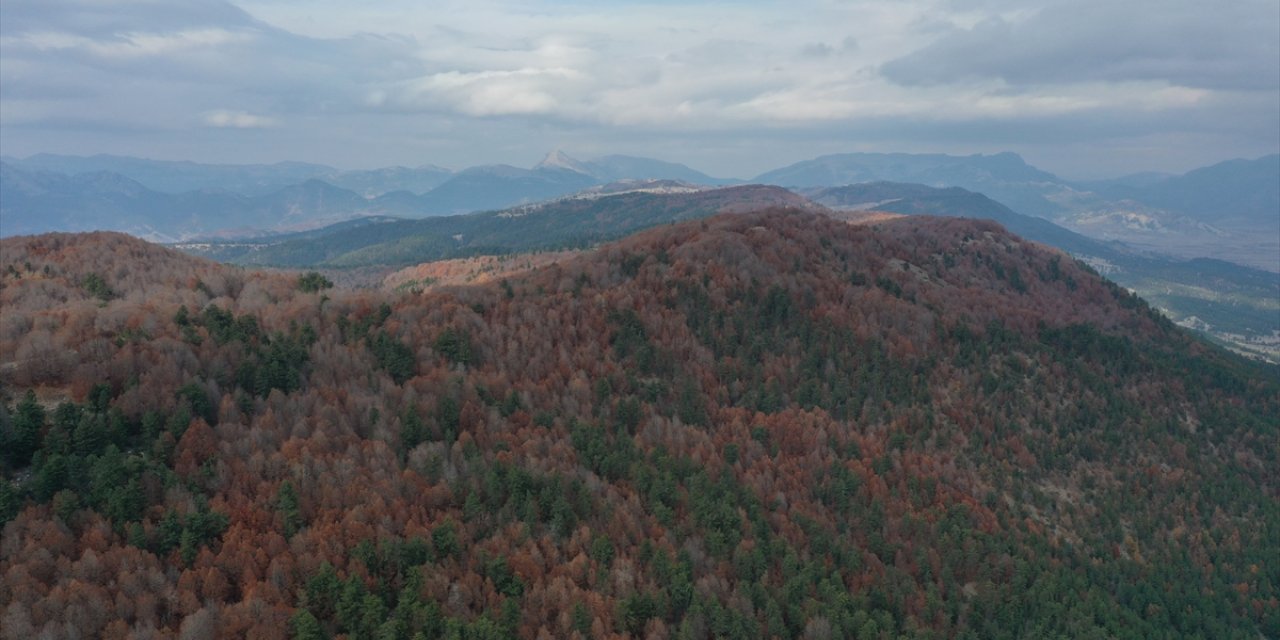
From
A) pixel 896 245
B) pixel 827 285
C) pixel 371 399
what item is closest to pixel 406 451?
pixel 371 399

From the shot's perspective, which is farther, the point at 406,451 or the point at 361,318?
the point at 361,318

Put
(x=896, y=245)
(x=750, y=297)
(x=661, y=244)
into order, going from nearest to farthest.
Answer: (x=750, y=297), (x=661, y=244), (x=896, y=245)

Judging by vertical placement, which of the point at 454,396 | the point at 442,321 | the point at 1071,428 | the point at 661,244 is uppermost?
the point at 661,244

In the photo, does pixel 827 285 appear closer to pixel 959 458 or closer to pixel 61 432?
pixel 959 458

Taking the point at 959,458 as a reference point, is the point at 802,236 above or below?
above

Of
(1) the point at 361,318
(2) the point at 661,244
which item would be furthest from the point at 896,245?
(1) the point at 361,318

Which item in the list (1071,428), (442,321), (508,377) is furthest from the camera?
(1071,428)
